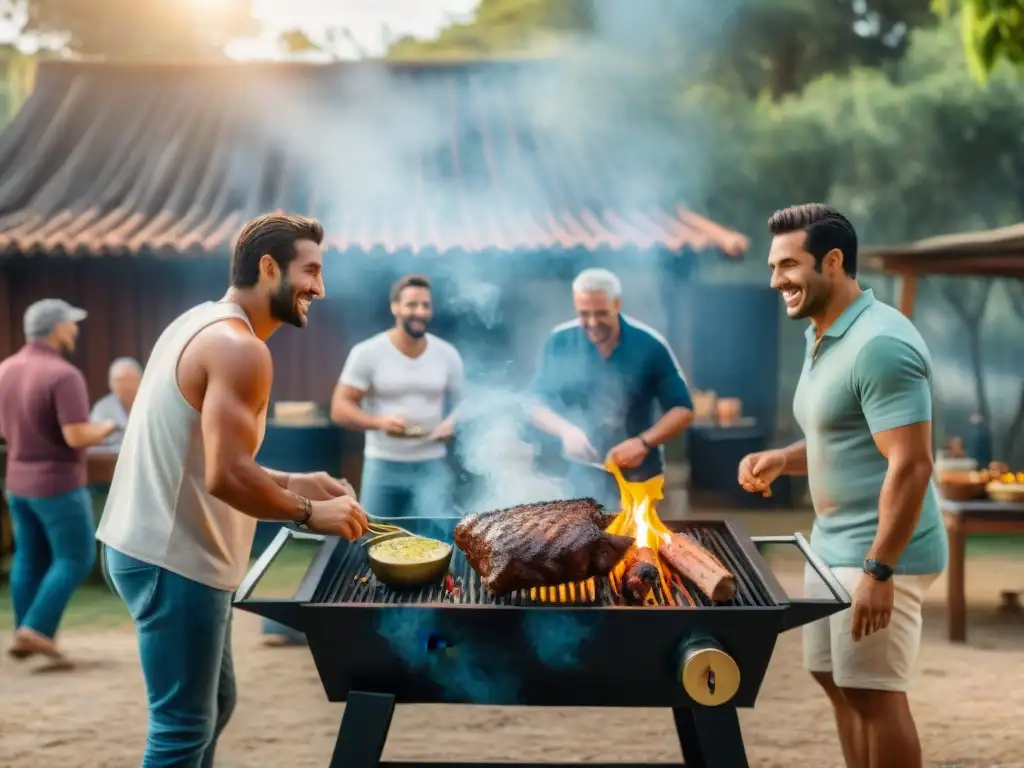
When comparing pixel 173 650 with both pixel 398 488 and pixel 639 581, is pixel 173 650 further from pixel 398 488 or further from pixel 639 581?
pixel 398 488

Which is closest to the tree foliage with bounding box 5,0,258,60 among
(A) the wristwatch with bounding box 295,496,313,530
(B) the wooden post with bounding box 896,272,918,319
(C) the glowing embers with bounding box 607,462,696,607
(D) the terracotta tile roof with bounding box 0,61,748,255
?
(D) the terracotta tile roof with bounding box 0,61,748,255

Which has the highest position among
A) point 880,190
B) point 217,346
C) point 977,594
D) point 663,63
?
point 663,63

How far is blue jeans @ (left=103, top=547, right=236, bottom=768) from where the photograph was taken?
3113 mm

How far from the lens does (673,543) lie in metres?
3.48

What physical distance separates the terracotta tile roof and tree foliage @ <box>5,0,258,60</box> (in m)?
10.0

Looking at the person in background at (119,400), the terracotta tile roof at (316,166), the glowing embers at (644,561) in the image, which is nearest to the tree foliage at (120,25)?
the terracotta tile roof at (316,166)

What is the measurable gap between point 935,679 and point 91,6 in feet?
74.5

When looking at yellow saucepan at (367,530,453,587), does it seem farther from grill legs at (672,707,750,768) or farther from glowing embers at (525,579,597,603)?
grill legs at (672,707,750,768)

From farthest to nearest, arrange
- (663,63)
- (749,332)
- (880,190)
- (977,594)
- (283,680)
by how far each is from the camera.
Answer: (663,63), (880,190), (749,332), (977,594), (283,680)

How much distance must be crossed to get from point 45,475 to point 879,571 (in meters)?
5.23

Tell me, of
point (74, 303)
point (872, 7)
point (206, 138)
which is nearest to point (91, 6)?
point (206, 138)

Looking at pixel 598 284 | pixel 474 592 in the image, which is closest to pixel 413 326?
pixel 598 284

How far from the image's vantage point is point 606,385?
5.88 meters

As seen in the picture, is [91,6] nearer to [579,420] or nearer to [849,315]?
[579,420]
